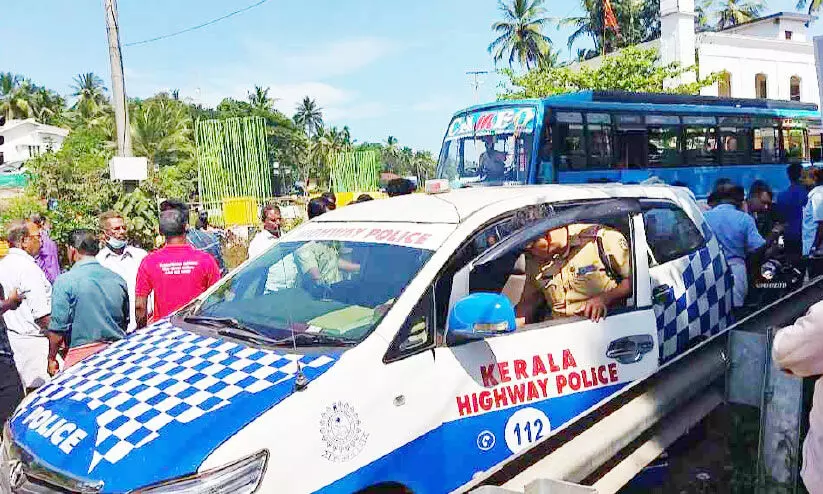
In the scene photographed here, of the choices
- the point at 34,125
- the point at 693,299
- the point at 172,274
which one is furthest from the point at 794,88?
the point at 34,125

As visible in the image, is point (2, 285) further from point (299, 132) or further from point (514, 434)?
point (299, 132)

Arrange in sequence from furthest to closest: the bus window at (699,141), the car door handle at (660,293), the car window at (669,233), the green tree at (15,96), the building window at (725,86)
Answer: the green tree at (15,96) → the building window at (725,86) → the bus window at (699,141) → the car window at (669,233) → the car door handle at (660,293)

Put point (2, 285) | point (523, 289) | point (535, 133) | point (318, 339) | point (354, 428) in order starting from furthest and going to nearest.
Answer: point (535, 133) → point (2, 285) → point (523, 289) → point (318, 339) → point (354, 428)

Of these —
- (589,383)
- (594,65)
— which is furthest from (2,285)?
(594,65)

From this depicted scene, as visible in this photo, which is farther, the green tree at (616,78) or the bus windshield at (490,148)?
the green tree at (616,78)

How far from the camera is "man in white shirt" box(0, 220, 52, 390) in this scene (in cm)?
527

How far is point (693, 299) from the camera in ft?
13.4

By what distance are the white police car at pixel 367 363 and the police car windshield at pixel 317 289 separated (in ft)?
0.04

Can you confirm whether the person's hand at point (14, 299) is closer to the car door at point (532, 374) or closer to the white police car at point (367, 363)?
the white police car at point (367, 363)

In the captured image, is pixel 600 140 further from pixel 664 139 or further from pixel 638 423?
pixel 638 423

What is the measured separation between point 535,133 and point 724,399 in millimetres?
10174

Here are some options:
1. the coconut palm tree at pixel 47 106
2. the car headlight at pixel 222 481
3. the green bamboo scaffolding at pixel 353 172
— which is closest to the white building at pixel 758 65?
the green bamboo scaffolding at pixel 353 172

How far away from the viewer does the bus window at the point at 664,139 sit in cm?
1461

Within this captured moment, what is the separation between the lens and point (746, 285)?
19.4 ft
